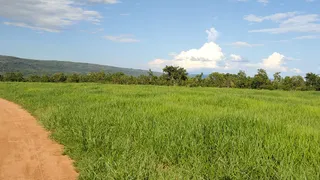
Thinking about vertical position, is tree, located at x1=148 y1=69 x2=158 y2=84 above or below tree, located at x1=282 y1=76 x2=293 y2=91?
below

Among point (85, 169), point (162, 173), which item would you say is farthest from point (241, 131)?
point (85, 169)

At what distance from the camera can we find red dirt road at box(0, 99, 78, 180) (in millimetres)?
4633

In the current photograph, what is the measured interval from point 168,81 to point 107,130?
A: 4841cm

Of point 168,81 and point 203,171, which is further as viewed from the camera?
point 168,81

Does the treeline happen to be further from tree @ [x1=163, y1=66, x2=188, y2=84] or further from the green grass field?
the green grass field

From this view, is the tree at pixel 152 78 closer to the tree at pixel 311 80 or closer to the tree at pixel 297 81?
the tree at pixel 297 81

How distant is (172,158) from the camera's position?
5008mm

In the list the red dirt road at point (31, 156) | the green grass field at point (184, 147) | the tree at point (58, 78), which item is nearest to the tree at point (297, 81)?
the tree at point (58, 78)

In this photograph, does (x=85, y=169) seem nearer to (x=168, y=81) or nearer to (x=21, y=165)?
(x=21, y=165)

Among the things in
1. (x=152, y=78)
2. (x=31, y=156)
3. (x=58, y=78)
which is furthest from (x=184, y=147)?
(x=58, y=78)

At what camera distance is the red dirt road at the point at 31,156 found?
15.2ft

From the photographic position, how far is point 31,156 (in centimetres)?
552

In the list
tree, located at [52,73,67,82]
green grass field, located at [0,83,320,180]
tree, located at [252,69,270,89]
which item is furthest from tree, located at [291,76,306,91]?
green grass field, located at [0,83,320,180]

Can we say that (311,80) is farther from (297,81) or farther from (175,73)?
(175,73)
